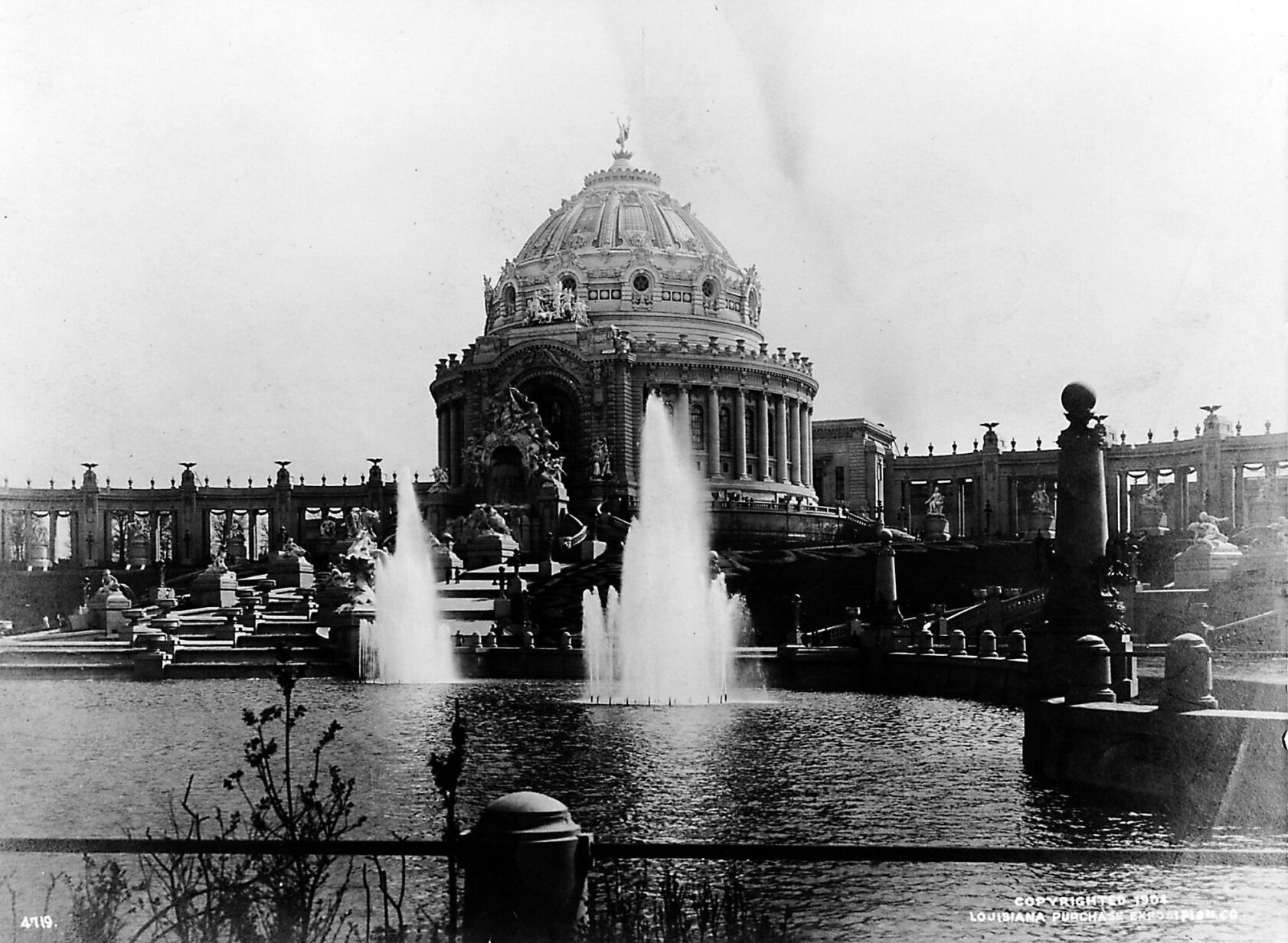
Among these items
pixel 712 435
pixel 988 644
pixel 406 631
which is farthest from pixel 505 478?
pixel 988 644

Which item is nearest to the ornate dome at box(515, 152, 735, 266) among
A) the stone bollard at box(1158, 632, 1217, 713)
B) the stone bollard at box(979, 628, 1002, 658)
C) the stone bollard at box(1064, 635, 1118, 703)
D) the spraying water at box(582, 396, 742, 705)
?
the spraying water at box(582, 396, 742, 705)

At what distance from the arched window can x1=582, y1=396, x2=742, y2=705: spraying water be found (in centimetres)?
3823

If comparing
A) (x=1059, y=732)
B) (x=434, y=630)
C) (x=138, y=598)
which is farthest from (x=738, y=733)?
(x=138, y=598)

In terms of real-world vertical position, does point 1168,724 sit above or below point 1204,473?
below

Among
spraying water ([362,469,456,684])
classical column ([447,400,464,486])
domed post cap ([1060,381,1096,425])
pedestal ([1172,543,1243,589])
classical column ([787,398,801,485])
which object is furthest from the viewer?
classical column ([787,398,801,485])

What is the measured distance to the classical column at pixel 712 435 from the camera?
88312mm

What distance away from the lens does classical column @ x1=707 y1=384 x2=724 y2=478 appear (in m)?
88.3

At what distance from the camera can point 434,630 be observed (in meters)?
44.2

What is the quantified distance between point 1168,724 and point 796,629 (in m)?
23.5

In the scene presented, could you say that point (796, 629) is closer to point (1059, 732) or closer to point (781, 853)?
point (1059, 732)

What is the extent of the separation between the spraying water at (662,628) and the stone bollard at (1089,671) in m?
13.1

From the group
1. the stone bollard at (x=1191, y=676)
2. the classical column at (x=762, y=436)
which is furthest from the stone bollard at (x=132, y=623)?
the classical column at (x=762, y=436)

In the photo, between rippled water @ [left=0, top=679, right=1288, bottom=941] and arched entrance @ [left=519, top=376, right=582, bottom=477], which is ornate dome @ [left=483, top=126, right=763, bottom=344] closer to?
arched entrance @ [left=519, top=376, right=582, bottom=477]

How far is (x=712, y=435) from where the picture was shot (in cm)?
8825
